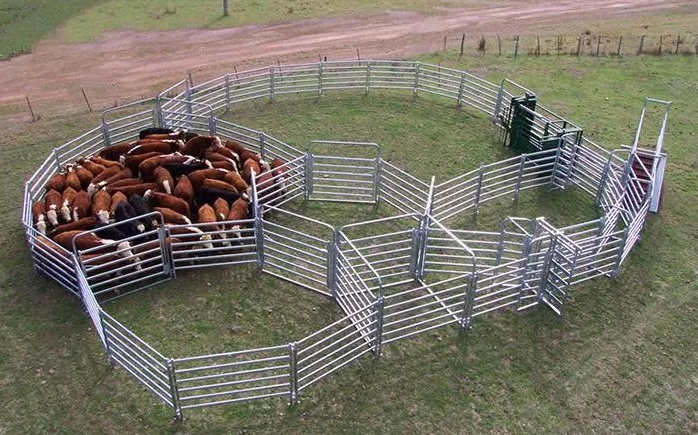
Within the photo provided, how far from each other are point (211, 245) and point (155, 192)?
72.4 inches

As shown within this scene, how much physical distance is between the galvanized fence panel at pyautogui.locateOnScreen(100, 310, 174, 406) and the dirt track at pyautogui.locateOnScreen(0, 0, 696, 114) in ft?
39.7

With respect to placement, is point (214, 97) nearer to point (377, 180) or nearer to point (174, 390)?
point (377, 180)

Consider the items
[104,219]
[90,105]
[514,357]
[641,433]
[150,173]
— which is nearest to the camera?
[641,433]

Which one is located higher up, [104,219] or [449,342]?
[104,219]

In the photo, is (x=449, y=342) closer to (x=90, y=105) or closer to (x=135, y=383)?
(x=135, y=383)

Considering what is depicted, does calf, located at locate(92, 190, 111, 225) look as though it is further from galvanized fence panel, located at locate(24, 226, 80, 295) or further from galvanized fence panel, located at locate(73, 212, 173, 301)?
galvanized fence panel, located at locate(24, 226, 80, 295)

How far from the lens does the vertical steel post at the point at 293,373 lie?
820cm

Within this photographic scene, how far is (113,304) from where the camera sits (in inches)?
419

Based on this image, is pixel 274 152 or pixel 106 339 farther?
pixel 274 152

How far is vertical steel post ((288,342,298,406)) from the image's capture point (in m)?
8.20

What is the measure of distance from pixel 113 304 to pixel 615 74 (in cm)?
1851

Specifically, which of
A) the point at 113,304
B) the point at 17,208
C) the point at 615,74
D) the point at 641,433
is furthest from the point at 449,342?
the point at 615,74

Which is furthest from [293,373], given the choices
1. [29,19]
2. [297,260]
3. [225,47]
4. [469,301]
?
[29,19]

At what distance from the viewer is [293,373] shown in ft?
27.9
